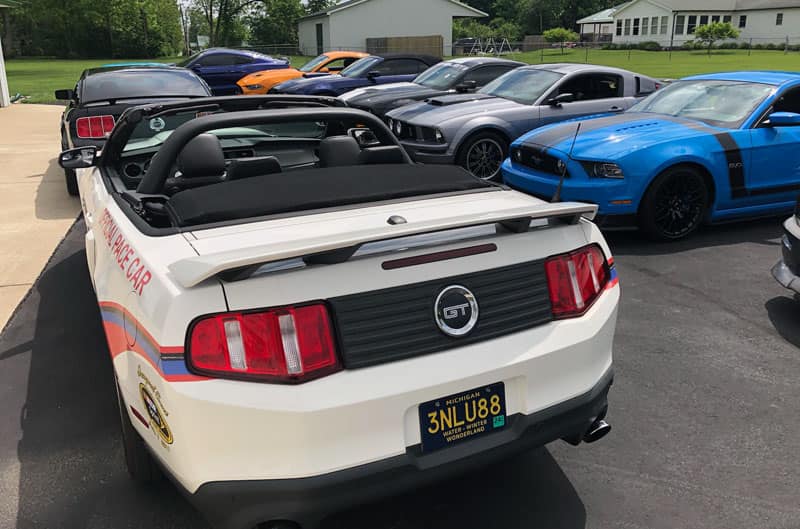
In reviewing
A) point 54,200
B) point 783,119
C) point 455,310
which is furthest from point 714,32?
point 455,310

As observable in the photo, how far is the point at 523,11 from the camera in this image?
89.1m

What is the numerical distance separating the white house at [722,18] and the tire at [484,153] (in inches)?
2428

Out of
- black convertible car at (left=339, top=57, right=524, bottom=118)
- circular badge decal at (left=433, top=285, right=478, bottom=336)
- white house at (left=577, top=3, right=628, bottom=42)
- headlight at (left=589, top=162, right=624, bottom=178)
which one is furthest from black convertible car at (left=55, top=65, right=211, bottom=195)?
white house at (left=577, top=3, right=628, bottom=42)

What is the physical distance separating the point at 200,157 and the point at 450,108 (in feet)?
20.0

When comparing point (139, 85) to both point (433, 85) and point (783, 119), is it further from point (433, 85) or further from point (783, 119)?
point (783, 119)

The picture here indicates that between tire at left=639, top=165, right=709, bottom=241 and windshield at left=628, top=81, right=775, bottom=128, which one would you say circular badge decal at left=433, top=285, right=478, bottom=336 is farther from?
windshield at left=628, top=81, right=775, bottom=128

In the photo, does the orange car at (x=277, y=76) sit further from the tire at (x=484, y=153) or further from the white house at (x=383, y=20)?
the white house at (x=383, y=20)

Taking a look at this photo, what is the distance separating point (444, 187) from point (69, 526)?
6.97 feet

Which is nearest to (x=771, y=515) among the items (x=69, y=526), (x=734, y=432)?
(x=734, y=432)

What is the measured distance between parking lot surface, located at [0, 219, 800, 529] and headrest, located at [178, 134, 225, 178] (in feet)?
4.45

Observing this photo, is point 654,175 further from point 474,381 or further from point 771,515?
point 474,381

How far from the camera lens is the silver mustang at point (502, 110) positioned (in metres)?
8.44

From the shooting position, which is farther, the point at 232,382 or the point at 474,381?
the point at 474,381

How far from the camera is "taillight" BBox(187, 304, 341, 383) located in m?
1.99
